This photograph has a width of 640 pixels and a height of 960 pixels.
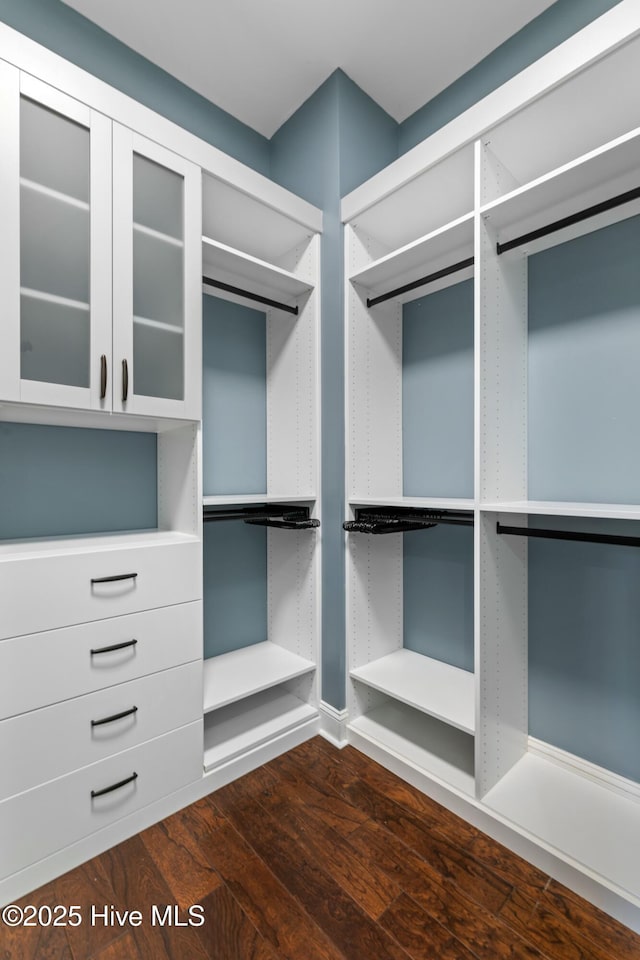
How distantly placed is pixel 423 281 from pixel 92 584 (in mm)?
1679

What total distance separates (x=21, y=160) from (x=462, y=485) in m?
1.93

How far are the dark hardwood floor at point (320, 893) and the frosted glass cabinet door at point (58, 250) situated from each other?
56.2 inches

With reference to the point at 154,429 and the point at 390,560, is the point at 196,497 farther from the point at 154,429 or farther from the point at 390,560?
the point at 390,560

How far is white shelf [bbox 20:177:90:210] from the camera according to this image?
1.28 metres

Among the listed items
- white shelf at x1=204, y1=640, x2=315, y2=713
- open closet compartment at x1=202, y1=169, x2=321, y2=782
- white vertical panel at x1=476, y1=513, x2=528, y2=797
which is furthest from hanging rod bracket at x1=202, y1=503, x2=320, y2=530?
white vertical panel at x1=476, y1=513, x2=528, y2=797

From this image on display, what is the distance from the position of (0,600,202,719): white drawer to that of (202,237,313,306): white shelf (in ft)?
4.53

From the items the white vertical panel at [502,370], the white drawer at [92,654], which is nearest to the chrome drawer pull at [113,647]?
the white drawer at [92,654]

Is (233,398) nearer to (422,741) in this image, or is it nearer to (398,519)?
(398,519)

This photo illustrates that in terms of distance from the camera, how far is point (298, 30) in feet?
6.04

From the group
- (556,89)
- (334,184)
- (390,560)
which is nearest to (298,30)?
(334,184)

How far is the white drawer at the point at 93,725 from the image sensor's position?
1236mm

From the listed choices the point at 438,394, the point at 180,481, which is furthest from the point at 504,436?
the point at 180,481

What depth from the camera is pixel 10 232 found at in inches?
49.0

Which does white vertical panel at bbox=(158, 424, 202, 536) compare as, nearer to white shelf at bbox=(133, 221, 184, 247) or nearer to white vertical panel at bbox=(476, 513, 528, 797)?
white shelf at bbox=(133, 221, 184, 247)
